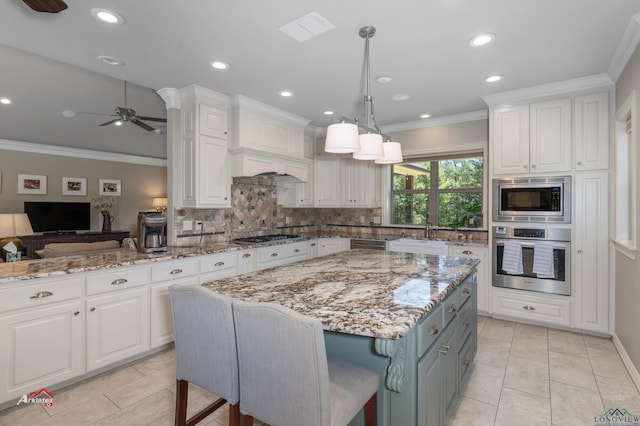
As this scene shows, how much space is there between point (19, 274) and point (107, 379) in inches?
39.4

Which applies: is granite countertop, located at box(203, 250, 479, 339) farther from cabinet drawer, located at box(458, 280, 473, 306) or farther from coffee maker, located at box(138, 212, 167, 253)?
coffee maker, located at box(138, 212, 167, 253)

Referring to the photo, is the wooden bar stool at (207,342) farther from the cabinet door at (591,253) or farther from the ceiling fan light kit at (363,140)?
the cabinet door at (591,253)

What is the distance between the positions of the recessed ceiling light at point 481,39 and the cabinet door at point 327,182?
2.93m

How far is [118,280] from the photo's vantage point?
2.57 metres

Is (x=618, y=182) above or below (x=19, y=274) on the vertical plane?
above

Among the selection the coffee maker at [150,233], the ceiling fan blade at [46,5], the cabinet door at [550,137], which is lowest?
the coffee maker at [150,233]

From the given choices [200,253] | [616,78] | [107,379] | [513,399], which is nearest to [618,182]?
[616,78]

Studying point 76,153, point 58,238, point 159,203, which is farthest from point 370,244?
point 76,153

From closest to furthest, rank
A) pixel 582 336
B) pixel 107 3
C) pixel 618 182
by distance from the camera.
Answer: pixel 107 3 → pixel 618 182 → pixel 582 336

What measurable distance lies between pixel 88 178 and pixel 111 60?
5.51 metres

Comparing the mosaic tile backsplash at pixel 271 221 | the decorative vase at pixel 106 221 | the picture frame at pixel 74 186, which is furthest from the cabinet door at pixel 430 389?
the picture frame at pixel 74 186

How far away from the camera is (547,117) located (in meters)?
3.45

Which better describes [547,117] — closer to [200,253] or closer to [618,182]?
[618,182]

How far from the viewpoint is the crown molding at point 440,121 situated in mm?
4239
